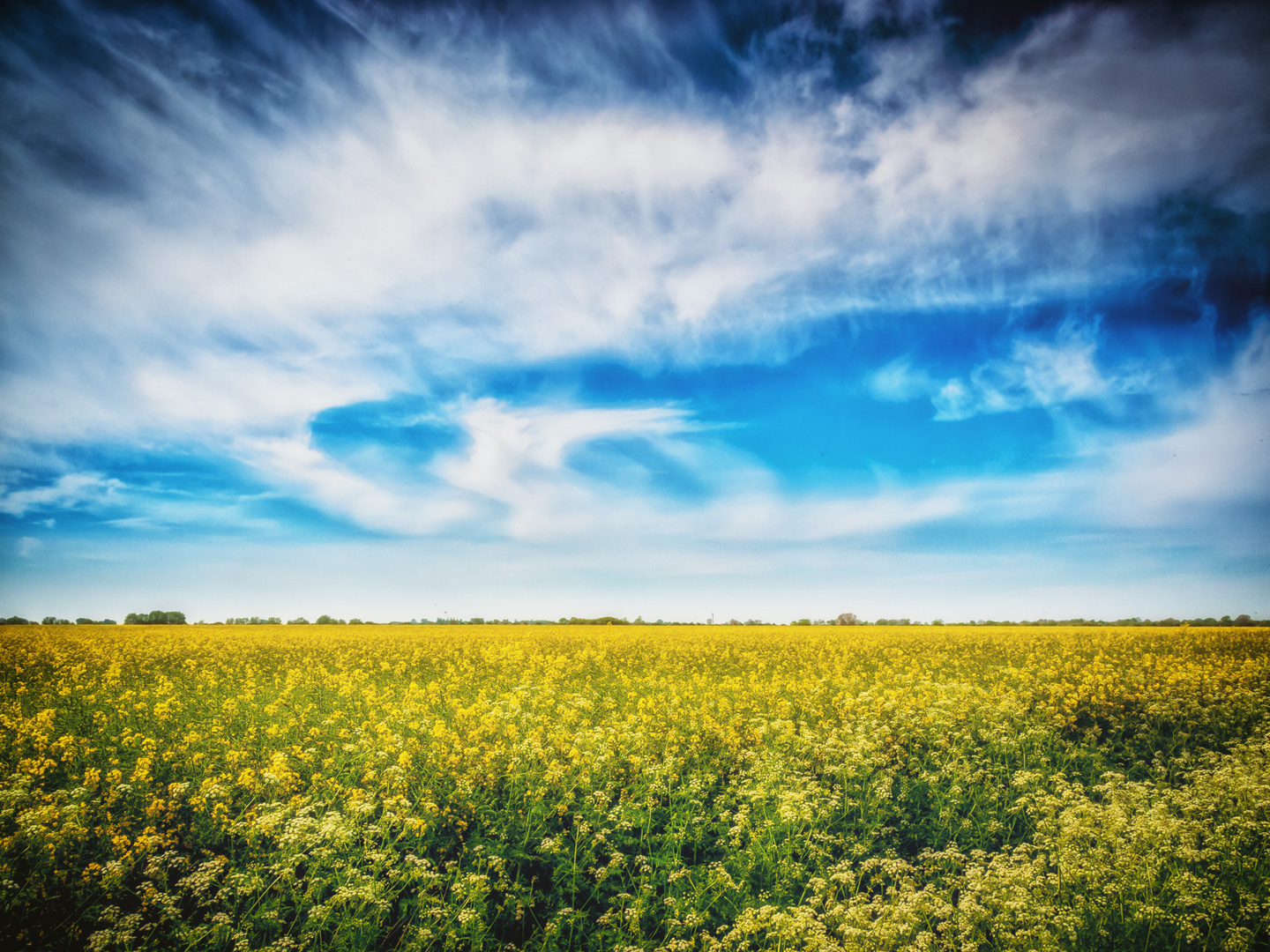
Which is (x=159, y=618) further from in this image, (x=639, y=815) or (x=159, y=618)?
(x=639, y=815)

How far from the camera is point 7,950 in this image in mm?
4863

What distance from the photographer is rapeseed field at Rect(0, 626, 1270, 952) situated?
516 centimetres

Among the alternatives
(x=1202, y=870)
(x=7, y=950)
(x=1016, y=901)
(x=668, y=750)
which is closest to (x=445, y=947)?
(x=7, y=950)

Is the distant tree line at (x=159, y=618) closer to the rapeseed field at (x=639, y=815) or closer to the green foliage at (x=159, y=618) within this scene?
the green foliage at (x=159, y=618)

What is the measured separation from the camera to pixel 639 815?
22.5ft

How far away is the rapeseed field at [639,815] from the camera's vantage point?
5.16 metres

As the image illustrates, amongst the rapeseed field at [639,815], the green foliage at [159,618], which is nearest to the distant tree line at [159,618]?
the green foliage at [159,618]

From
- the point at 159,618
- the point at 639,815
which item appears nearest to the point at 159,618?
the point at 159,618

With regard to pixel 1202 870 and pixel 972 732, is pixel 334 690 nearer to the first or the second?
pixel 972 732

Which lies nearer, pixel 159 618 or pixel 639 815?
pixel 639 815

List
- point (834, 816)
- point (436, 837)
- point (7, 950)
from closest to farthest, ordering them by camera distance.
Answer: point (7, 950) < point (436, 837) < point (834, 816)

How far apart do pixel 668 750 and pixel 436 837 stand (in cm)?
369

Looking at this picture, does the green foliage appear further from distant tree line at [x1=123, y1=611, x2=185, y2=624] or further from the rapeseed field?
the rapeseed field

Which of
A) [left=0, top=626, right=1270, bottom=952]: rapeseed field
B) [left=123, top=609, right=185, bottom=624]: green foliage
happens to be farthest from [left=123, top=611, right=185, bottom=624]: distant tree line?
[left=0, top=626, right=1270, bottom=952]: rapeseed field
